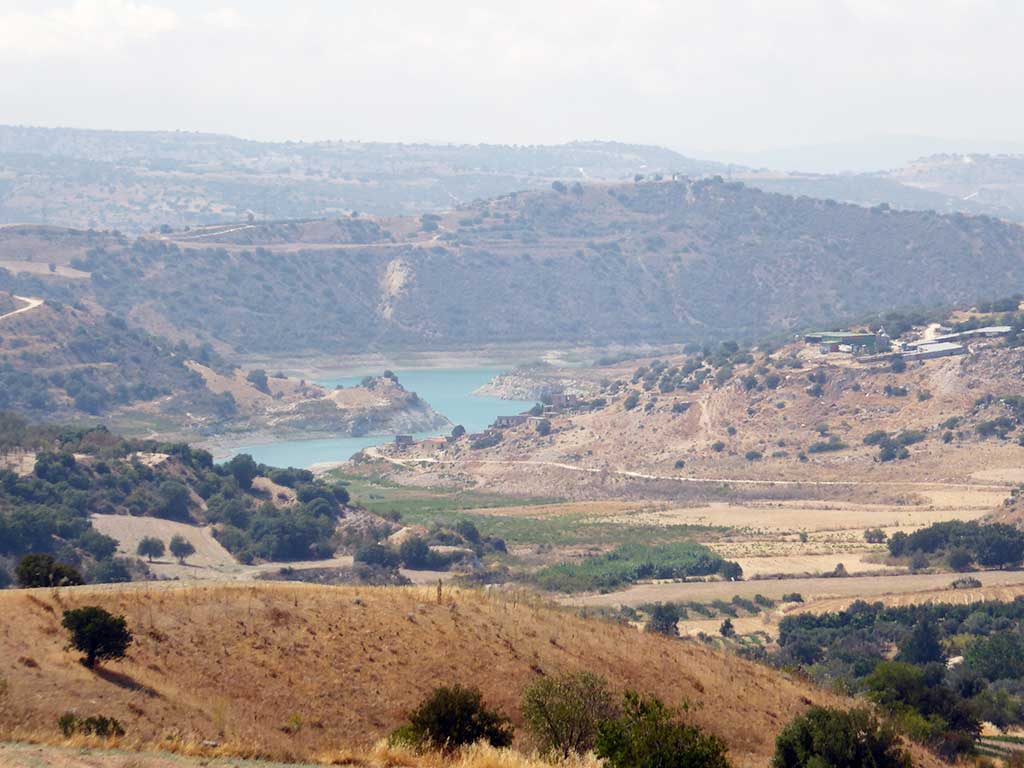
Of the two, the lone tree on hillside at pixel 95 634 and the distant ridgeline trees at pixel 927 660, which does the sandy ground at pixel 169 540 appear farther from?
the lone tree on hillside at pixel 95 634

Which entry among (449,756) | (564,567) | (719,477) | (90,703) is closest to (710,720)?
(449,756)

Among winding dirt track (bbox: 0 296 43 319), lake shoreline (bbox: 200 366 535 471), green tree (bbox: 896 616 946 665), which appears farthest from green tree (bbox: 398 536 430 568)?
winding dirt track (bbox: 0 296 43 319)

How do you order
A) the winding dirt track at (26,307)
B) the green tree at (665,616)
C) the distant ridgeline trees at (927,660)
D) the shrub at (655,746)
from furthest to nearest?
the winding dirt track at (26,307) < the green tree at (665,616) < the distant ridgeline trees at (927,660) < the shrub at (655,746)

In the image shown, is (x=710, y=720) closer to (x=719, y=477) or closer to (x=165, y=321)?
(x=719, y=477)

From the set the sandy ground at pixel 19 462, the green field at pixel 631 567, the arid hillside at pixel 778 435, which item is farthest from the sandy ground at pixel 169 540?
the arid hillside at pixel 778 435

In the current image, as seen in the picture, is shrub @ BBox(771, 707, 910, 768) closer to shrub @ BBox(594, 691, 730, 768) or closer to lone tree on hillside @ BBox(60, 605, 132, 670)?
shrub @ BBox(594, 691, 730, 768)
